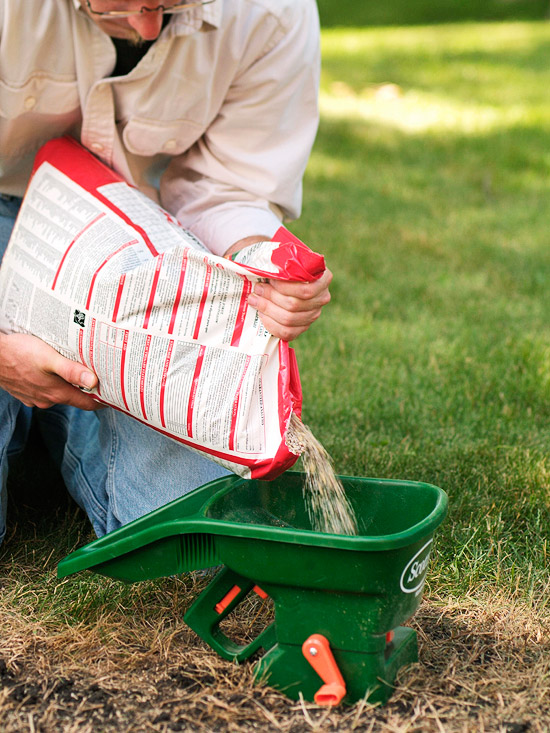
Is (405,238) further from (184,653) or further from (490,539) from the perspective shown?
(184,653)

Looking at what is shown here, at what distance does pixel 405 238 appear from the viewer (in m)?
4.09

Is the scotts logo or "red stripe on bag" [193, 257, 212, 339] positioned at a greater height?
"red stripe on bag" [193, 257, 212, 339]

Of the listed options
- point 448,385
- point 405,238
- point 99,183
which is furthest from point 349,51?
point 99,183

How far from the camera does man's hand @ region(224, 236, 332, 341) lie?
1519mm

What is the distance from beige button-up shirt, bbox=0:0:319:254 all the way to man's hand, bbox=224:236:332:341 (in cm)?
38

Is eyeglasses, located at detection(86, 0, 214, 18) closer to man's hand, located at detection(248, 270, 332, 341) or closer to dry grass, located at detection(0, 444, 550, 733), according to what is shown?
man's hand, located at detection(248, 270, 332, 341)

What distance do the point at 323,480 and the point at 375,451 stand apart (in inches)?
27.7

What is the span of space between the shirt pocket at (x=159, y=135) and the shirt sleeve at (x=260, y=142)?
0.06m

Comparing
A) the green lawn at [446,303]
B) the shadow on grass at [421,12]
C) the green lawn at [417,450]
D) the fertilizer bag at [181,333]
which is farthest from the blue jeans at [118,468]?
the shadow on grass at [421,12]

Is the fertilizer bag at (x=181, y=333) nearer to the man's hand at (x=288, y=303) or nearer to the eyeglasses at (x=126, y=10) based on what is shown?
the man's hand at (x=288, y=303)

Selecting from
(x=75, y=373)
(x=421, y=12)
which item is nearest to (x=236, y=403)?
(x=75, y=373)

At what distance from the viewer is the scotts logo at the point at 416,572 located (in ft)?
4.53

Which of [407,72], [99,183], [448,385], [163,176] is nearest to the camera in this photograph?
[99,183]

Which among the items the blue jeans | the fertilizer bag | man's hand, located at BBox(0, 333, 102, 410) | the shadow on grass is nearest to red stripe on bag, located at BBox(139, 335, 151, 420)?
the fertilizer bag
